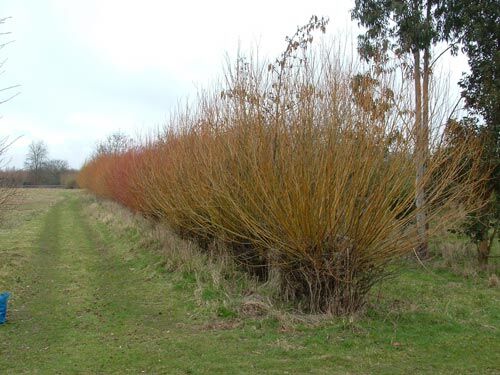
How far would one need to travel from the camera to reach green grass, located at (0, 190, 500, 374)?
17.8ft

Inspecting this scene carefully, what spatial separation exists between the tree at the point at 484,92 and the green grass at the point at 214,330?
1.23 m

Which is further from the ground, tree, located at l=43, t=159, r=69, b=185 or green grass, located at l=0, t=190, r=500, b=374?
tree, located at l=43, t=159, r=69, b=185

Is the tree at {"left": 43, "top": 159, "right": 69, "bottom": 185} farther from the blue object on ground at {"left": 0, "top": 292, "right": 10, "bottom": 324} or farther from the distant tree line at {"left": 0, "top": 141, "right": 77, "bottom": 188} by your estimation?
the blue object on ground at {"left": 0, "top": 292, "right": 10, "bottom": 324}

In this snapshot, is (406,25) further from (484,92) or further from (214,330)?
(214,330)

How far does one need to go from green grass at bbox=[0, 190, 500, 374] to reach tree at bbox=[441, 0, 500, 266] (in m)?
1.23

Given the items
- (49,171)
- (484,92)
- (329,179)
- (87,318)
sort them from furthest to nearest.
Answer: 1. (49,171)
2. (484,92)
3. (87,318)
4. (329,179)

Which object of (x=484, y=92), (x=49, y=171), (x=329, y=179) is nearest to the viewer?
(x=329, y=179)

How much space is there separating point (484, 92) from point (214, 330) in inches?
330

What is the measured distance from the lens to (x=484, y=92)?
37.0 ft

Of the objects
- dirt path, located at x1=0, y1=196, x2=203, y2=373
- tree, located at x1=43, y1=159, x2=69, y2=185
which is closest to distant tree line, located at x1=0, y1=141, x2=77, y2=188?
tree, located at x1=43, y1=159, x2=69, y2=185

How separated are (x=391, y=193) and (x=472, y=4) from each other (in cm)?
742

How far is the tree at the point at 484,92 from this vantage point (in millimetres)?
10945

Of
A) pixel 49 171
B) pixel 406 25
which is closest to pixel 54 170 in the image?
pixel 49 171

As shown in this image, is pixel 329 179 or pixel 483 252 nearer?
pixel 329 179
